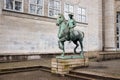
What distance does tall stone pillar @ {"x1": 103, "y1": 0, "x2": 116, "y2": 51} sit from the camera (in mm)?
21719

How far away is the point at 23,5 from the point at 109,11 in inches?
427

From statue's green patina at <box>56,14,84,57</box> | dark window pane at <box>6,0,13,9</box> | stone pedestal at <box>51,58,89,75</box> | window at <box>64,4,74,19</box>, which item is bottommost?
stone pedestal at <box>51,58,89,75</box>

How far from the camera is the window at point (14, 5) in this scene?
43.5ft

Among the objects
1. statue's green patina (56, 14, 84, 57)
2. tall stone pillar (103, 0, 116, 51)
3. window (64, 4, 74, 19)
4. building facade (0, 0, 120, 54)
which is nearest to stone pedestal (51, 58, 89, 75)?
statue's green patina (56, 14, 84, 57)

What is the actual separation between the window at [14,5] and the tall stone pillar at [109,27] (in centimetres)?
1093

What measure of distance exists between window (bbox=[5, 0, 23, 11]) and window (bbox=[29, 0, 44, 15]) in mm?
856

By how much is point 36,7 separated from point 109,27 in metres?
9.62

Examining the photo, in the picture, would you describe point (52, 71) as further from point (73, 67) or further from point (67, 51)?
point (67, 51)

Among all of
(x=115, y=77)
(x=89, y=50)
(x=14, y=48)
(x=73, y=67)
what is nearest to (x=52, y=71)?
(x=73, y=67)

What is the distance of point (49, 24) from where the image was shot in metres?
15.9

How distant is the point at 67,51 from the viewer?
17.6m

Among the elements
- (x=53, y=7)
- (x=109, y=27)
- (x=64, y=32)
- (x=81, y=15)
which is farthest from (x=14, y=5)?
(x=109, y=27)


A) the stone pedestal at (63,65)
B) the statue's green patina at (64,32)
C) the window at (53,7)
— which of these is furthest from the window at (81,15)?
the stone pedestal at (63,65)

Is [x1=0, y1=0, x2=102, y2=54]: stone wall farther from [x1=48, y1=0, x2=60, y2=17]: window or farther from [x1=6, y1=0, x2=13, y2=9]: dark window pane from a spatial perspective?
[x1=48, y1=0, x2=60, y2=17]: window
